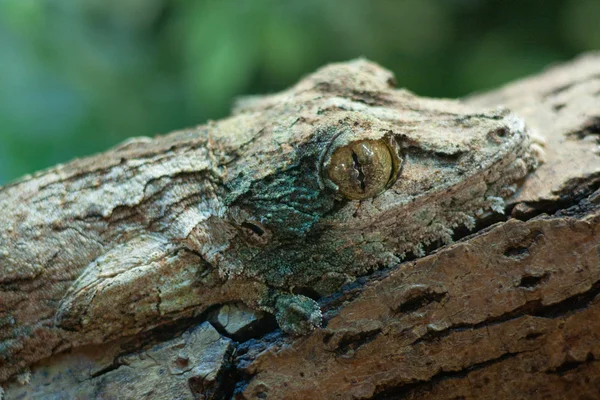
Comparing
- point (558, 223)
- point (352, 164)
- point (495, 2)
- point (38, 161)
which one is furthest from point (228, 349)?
point (495, 2)

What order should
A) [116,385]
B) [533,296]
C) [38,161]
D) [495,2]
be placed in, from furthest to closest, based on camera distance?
[495,2], [38,161], [116,385], [533,296]

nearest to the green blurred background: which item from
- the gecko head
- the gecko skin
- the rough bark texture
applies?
the gecko skin

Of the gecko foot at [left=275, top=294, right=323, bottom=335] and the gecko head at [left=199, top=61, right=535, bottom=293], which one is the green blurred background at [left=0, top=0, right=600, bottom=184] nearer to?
the gecko head at [left=199, top=61, right=535, bottom=293]

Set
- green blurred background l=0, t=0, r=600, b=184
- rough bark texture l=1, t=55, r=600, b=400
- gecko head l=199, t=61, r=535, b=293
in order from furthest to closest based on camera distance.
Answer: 1. green blurred background l=0, t=0, r=600, b=184
2. gecko head l=199, t=61, r=535, b=293
3. rough bark texture l=1, t=55, r=600, b=400

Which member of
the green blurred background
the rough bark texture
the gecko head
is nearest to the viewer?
the rough bark texture

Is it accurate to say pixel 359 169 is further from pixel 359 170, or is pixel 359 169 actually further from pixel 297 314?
pixel 297 314

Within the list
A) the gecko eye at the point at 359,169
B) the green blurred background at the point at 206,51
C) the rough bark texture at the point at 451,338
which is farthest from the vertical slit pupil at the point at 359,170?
the green blurred background at the point at 206,51

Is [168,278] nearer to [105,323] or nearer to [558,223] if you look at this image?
[105,323]
